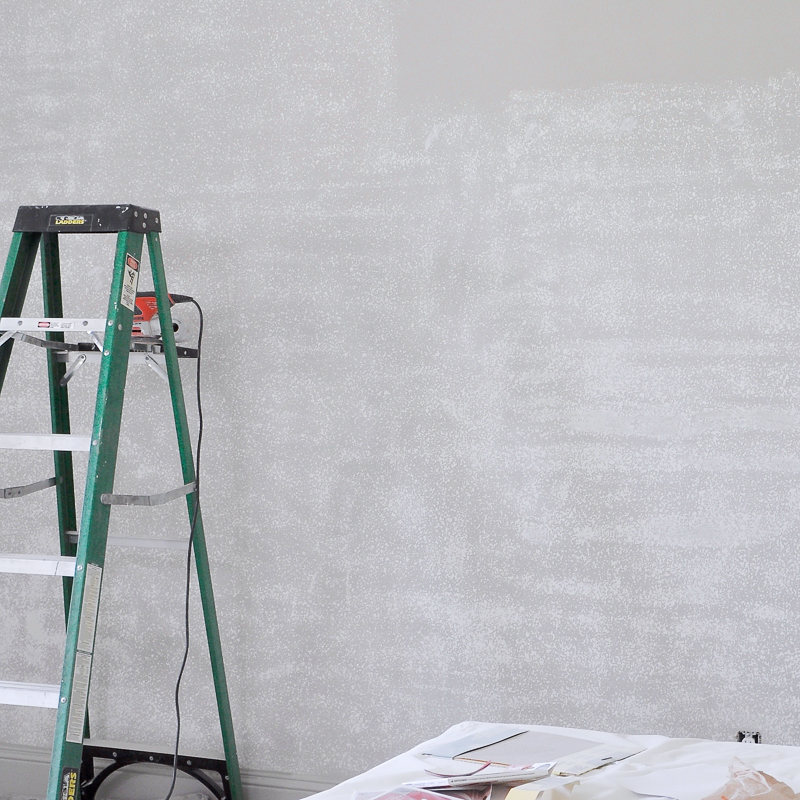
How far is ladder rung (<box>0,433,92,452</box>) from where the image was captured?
5.78ft

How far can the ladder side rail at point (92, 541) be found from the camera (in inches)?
63.9

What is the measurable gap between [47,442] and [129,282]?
0.39 meters

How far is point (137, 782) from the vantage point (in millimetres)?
2334

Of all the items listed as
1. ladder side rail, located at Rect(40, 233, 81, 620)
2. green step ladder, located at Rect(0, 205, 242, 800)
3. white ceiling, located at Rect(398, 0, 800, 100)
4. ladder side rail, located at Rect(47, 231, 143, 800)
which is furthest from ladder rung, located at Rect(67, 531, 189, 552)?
white ceiling, located at Rect(398, 0, 800, 100)

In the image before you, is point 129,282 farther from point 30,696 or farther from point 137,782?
point 137,782

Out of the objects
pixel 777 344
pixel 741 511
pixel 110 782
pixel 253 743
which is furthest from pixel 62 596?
pixel 777 344

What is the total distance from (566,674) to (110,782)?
51.9 inches

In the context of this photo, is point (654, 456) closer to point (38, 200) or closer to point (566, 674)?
point (566, 674)

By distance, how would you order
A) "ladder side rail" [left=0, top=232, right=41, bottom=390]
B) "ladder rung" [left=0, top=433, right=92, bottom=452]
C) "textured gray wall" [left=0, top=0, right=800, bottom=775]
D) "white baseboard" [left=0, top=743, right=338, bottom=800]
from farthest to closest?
1. "white baseboard" [left=0, top=743, right=338, bottom=800]
2. "textured gray wall" [left=0, top=0, right=800, bottom=775]
3. "ladder side rail" [left=0, top=232, right=41, bottom=390]
4. "ladder rung" [left=0, top=433, right=92, bottom=452]

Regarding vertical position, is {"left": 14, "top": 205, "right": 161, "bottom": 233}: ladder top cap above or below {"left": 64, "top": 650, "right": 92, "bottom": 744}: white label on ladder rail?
above

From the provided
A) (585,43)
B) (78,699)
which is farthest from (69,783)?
(585,43)

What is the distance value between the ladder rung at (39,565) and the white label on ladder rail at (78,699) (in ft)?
0.55

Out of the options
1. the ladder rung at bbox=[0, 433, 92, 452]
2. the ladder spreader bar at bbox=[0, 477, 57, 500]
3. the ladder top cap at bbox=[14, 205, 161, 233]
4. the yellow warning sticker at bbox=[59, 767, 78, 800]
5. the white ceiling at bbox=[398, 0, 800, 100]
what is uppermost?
the white ceiling at bbox=[398, 0, 800, 100]

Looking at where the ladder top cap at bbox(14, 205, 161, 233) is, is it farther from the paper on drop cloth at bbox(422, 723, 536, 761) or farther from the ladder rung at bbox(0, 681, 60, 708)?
the paper on drop cloth at bbox(422, 723, 536, 761)
